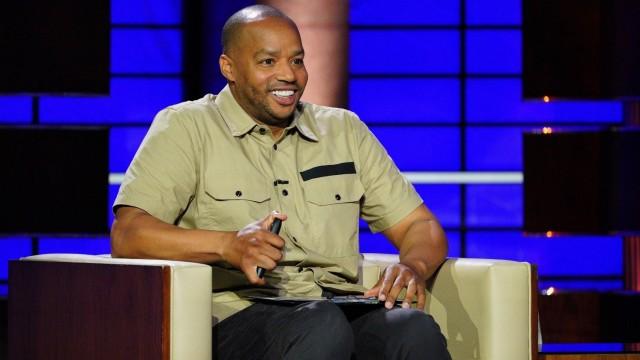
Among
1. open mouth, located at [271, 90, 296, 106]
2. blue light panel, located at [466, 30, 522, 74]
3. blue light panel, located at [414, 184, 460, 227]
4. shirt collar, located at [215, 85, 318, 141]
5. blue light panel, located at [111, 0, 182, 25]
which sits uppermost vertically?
blue light panel, located at [111, 0, 182, 25]

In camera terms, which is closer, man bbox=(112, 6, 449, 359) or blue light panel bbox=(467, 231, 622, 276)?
man bbox=(112, 6, 449, 359)

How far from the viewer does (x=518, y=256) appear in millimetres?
5418

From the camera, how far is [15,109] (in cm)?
534

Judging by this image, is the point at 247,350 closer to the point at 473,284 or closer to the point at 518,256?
the point at 473,284

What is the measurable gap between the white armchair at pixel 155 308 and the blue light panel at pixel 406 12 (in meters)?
2.74

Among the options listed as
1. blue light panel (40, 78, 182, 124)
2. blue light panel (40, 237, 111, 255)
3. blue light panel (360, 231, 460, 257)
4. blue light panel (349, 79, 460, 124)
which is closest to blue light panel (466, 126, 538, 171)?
blue light panel (349, 79, 460, 124)

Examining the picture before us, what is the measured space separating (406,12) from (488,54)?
0.43m

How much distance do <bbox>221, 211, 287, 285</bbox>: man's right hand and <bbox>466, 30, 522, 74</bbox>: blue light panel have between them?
3.14 meters

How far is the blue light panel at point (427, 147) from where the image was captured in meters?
5.39

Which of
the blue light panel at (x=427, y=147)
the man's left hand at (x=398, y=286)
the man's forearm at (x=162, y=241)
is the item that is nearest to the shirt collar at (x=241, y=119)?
the man's forearm at (x=162, y=241)

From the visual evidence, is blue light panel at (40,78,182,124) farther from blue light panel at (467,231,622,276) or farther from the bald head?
the bald head

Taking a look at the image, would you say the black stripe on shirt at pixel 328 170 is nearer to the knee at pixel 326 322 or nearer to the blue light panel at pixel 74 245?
the knee at pixel 326 322

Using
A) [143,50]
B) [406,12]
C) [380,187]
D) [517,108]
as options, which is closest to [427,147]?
[517,108]

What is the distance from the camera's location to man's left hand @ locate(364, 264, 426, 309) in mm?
2490
